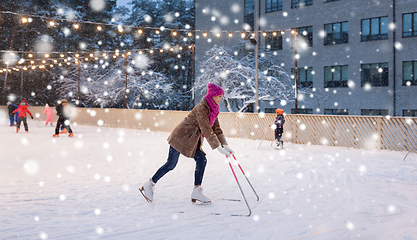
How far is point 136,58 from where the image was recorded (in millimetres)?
32344

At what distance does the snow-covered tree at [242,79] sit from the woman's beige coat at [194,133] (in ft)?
56.4

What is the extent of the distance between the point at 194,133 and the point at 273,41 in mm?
22435

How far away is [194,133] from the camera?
13.8 ft

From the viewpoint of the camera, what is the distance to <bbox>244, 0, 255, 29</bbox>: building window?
26.2 meters

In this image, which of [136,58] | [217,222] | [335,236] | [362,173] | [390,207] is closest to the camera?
[335,236]

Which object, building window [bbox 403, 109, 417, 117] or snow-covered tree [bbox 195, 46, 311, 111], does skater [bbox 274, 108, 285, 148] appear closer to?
snow-covered tree [bbox 195, 46, 311, 111]

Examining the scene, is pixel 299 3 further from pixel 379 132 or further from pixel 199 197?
pixel 199 197

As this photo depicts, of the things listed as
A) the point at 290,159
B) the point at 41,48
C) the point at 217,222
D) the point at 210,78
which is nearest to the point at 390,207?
the point at 217,222

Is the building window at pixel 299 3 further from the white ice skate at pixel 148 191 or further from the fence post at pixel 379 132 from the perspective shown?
the white ice skate at pixel 148 191

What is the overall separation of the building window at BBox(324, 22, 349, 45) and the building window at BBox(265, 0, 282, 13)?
4.01 meters

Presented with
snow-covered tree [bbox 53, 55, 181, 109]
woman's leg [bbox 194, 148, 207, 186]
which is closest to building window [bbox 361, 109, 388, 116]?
snow-covered tree [bbox 53, 55, 181, 109]

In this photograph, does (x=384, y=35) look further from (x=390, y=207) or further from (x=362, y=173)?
(x=390, y=207)

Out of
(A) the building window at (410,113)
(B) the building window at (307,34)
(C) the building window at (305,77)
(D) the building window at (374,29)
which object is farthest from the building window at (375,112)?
(B) the building window at (307,34)

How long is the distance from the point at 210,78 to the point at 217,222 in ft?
65.4
